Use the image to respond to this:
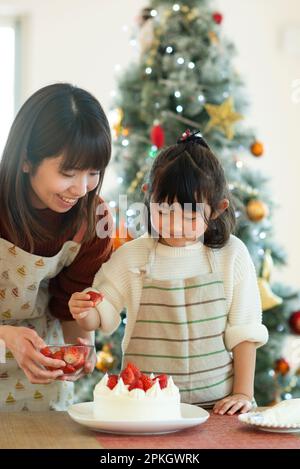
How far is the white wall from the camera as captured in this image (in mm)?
4297

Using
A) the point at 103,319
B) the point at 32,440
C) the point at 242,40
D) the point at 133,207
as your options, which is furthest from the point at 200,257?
the point at 242,40

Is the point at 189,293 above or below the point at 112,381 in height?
above

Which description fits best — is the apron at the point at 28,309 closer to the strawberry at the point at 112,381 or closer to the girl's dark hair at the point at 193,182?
the girl's dark hair at the point at 193,182

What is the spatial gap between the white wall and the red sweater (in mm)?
2414

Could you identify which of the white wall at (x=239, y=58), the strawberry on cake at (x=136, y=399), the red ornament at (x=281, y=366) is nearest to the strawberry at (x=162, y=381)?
the strawberry on cake at (x=136, y=399)

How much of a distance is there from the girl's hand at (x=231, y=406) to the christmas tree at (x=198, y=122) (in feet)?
6.58

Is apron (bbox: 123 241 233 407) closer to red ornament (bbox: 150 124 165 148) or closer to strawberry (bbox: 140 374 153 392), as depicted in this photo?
strawberry (bbox: 140 374 153 392)

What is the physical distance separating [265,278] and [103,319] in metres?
2.03

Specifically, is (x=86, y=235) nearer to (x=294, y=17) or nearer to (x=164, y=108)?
(x=164, y=108)

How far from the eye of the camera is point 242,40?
177 inches

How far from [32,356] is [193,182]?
0.52 meters

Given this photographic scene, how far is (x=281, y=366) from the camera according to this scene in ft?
12.5

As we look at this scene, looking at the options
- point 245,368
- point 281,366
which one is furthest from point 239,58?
point 245,368

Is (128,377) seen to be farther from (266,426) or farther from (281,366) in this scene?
(281,366)
